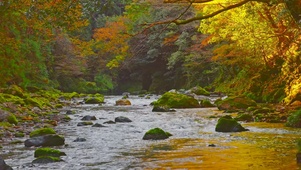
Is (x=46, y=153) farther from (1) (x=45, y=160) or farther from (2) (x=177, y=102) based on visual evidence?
(2) (x=177, y=102)

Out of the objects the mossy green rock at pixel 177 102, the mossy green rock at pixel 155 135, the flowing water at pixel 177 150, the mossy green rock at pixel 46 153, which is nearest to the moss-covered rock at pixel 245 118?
the flowing water at pixel 177 150

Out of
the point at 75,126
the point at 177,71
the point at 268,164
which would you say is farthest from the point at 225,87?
the point at 268,164

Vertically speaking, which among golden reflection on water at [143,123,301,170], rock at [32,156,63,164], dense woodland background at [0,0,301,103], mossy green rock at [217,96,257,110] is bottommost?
golden reflection on water at [143,123,301,170]

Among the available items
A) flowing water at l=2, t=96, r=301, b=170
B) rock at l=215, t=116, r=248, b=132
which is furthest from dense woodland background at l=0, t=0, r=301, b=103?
rock at l=215, t=116, r=248, b=132

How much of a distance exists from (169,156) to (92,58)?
4752cm

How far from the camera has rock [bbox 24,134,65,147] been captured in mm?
11672

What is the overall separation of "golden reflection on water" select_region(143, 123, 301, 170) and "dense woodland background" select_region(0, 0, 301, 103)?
2.59m

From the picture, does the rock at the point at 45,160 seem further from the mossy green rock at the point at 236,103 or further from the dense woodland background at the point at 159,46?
the mossy green rock at the point at 236,103

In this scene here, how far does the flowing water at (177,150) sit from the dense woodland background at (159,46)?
2.43 meters

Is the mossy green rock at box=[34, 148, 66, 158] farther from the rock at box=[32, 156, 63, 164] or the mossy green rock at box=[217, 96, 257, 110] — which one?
the mossy green rock at box=[217, 96, 257, 110]

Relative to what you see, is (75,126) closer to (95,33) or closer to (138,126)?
(138,126)

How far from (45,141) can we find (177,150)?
3356 mm

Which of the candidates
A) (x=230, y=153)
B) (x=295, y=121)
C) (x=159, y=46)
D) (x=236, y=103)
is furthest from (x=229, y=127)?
(x=159, y=46)

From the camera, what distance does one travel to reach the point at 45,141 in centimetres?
1185
